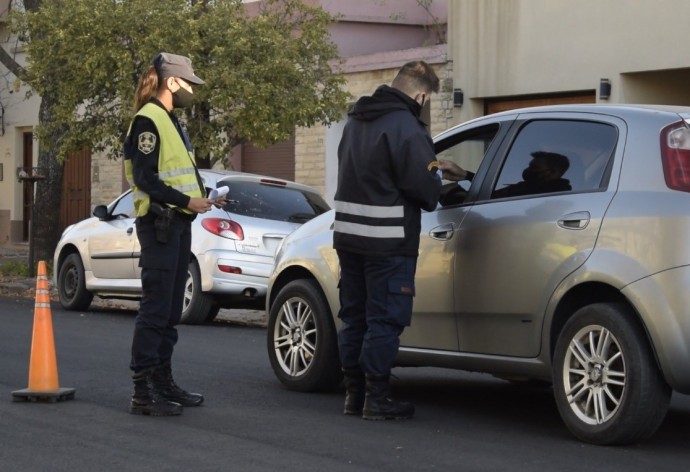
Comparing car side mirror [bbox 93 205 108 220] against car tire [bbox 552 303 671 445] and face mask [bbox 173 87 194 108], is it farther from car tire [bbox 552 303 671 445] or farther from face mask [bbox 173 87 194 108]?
car tire [bbox 552 303 671 445]

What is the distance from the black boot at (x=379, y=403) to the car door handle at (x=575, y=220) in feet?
4.36

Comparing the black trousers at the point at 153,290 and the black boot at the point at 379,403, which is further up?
the black trousers at the point at 153,290

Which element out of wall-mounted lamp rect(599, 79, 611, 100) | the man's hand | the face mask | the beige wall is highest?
the beige wall

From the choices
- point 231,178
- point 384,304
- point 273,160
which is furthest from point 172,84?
point 273,160

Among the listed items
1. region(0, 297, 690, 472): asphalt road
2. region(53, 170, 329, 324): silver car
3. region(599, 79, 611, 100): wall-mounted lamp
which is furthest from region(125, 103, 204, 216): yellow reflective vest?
region(599, 79, 611, 100): wall-mounted lamp

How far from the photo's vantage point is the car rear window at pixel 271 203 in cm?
1462

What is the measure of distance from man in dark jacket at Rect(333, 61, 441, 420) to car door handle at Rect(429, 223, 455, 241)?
0.18 metres

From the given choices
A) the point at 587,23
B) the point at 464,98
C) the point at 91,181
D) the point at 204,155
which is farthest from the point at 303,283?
the point at 91,181

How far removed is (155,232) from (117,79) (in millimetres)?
10942

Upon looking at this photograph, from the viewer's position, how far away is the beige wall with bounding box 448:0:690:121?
707 inches

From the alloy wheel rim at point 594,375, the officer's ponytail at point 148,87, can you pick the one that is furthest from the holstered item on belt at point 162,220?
the alloy wheel rim at point 594,375

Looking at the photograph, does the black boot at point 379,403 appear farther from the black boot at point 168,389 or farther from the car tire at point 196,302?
the car tire at point 196,302

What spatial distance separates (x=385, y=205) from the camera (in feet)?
25.5

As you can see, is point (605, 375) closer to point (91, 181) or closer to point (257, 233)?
point (257, 233)
